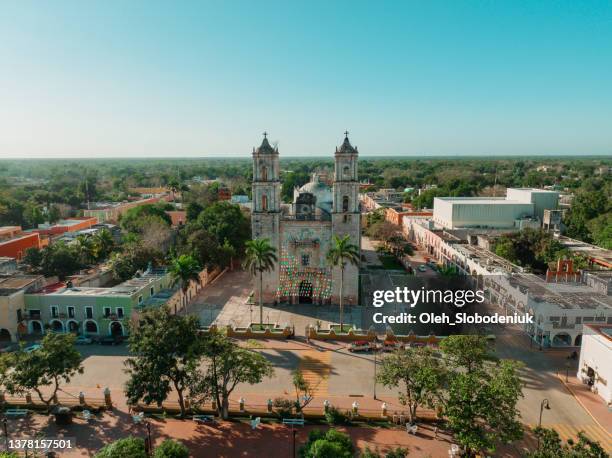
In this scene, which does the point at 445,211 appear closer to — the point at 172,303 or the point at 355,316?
the point at 355,316

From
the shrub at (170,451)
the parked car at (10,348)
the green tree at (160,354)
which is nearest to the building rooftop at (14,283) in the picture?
the parked car at (10,348)

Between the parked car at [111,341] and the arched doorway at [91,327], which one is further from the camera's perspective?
the arched doorway at [91,327]

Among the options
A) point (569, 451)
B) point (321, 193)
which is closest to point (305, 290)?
point (321, 193)

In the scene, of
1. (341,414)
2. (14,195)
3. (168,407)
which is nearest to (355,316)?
(341,414)

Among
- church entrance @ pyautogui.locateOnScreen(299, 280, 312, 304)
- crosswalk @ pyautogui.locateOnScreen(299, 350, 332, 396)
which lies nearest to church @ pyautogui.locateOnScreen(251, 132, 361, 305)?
church entrance @ pyautogui.locateOnScreen(299, 280, 312, 304)

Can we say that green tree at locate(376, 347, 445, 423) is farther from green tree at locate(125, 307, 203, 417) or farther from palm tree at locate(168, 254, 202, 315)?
palm tree at locate(168, 254, 202, 315)

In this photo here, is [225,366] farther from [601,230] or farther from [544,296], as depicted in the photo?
[601,230]

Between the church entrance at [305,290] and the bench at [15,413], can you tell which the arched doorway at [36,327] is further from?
the church entrance at [305,290]
